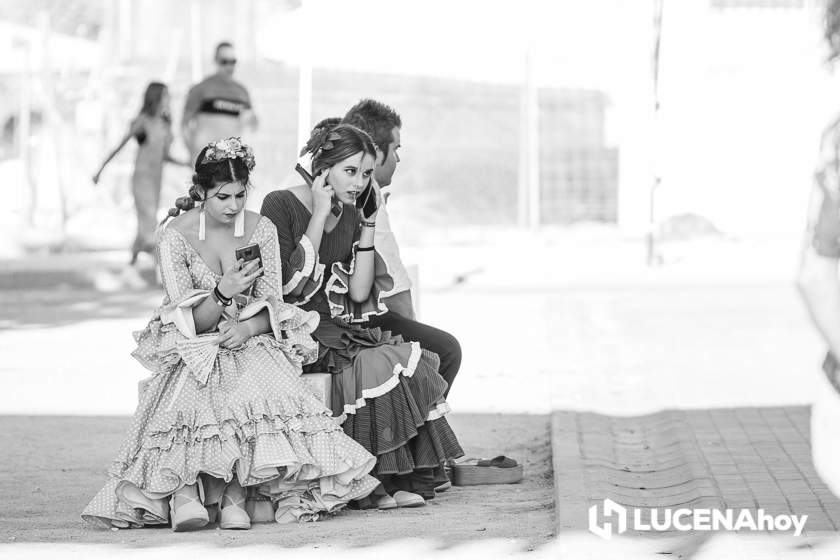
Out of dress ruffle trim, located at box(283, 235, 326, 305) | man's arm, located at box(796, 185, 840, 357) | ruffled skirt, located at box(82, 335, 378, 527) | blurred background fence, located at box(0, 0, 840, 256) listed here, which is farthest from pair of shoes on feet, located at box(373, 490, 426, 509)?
blurred background fence, located at box(0, 0, 840, 256)

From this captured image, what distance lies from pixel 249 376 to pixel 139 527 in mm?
A: 679

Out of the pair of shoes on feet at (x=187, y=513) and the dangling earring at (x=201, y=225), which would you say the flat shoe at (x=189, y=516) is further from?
the dangling earring at (x=201, y=225)

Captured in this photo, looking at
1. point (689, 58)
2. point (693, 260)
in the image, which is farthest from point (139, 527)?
point (689, 58)

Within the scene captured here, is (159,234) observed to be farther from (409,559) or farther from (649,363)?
(649,363)

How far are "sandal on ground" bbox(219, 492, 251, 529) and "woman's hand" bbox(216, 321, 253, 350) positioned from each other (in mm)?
549

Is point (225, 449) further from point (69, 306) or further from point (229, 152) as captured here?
point (69, 306)

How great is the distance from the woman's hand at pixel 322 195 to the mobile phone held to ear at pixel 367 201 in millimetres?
306

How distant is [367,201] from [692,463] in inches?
68.0

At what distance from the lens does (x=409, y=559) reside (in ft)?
16.9

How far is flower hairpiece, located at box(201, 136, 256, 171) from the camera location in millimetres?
5805

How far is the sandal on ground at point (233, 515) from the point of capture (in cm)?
573

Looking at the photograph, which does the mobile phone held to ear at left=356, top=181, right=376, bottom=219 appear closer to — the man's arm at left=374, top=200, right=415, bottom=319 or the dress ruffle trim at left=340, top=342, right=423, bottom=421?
the man's arm at left=374, top=200, right=415, bottom=319

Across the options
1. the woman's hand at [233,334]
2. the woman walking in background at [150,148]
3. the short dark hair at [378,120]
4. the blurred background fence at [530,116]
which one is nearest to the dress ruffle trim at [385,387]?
the woman's hand at [233,334]

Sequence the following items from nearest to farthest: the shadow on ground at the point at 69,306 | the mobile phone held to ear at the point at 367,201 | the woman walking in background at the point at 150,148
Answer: the mobile phone held to ear at the point at 367,201 → the shadow on ground at the point at 69,306 → the woman walking in background at the point at 150,148
